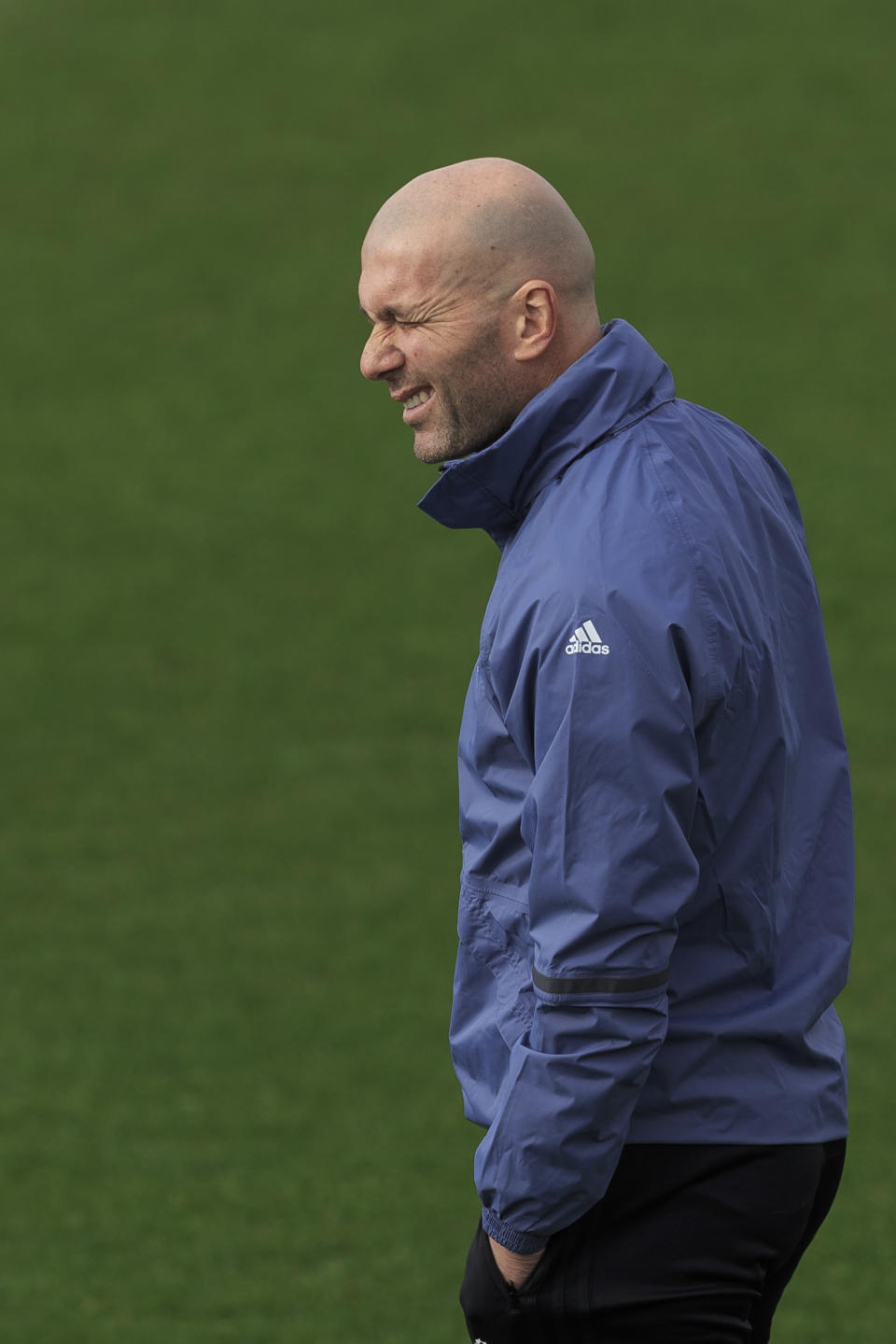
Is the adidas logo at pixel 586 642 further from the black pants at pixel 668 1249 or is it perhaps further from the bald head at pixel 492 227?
the black pants at pixel 668 1249

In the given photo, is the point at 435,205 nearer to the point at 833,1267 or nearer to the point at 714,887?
the point at 714,887

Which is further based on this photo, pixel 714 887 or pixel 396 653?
pixel 396 653

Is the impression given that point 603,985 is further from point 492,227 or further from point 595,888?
point 492,227

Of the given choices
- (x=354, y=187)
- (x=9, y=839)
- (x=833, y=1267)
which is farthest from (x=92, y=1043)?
(x=354, y=187)

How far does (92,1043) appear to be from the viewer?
578cm

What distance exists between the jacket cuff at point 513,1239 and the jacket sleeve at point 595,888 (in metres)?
0.08

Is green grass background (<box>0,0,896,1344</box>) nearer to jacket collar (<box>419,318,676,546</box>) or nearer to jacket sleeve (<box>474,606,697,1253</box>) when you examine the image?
jacket sleeve (<box>474,606,697,1253</box>)

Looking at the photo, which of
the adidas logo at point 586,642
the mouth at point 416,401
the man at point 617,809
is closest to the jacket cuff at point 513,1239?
Result: the man at point 617,809

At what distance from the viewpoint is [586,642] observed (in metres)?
2.07

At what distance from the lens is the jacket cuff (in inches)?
88.0

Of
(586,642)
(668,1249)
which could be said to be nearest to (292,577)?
(668,1249)

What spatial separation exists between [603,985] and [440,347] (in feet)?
2.53

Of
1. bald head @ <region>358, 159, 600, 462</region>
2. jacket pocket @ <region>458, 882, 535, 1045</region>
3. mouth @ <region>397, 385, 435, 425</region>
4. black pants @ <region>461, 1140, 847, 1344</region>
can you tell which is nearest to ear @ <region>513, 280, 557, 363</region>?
bald head @ <region>358, 159, 600, 462</region>

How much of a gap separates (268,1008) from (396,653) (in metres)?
2.99
